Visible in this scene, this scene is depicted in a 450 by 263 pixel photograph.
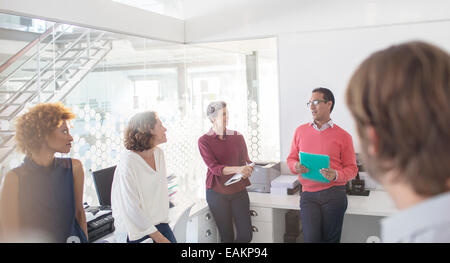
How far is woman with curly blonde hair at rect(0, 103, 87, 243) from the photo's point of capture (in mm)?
2010

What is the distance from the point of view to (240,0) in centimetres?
398

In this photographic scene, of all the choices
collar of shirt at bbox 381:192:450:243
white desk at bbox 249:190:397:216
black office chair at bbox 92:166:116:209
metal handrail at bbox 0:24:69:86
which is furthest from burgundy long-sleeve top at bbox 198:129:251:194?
collar of shirt at bbox 381:192:450:243

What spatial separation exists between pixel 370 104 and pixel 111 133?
2.71 meters

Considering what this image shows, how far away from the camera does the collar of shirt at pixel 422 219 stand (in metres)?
0.56

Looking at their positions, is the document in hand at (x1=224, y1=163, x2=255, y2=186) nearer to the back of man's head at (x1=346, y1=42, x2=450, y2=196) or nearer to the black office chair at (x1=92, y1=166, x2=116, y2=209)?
the black office chair at (x1=92, y1=166, x2=116, y2=209)

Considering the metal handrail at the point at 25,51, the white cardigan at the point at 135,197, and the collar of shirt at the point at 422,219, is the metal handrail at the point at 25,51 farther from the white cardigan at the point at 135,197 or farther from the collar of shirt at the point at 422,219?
the collar of shirt at the point at 422,219

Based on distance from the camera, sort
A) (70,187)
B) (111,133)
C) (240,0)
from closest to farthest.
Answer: (70,187) → (111,133) → (240,0)

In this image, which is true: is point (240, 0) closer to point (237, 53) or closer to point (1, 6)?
point (237, 53)

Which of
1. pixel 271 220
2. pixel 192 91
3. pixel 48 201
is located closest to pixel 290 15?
pixel 192 91

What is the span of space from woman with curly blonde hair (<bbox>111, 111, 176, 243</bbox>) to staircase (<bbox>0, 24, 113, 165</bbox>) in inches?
21.8

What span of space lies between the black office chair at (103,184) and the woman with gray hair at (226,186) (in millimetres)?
819

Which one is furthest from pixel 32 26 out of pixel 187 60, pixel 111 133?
pixel 187 60

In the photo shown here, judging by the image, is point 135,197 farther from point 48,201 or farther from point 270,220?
point 270,220
